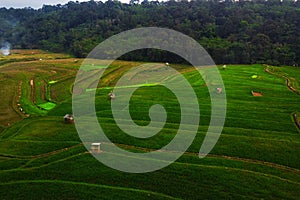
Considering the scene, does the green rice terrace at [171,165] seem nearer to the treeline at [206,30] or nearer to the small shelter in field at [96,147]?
the small shelter in field at [96,147]

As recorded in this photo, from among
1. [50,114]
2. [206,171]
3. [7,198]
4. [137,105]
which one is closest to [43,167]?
[7,198]

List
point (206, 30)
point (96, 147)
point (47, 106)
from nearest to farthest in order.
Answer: point (96, 147)
point (47, 106)
point (206, 30)

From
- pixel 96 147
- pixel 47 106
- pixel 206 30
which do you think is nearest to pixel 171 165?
pixel 96 147

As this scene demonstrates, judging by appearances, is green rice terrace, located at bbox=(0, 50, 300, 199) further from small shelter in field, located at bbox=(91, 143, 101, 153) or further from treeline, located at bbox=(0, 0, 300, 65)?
treeline, located at bbox=(0, 0, 300, 65)

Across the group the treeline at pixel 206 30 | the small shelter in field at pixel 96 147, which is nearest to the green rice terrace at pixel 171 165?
the small shelter in field at pixel 96 147

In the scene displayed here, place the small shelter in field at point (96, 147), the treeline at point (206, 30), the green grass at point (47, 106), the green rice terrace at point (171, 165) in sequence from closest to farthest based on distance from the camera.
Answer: the green rice terrace at point (171, 165) < the small shelter in field at point (96, 147) < the green grass at point (47, 106) < the treeline at point (206, 30)

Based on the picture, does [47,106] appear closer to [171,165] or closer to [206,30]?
[171,165]

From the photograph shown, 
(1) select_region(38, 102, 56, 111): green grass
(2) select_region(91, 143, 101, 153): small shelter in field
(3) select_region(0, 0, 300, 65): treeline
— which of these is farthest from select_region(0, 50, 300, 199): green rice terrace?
(3) select_region(0, 0, 300, 65): treeline
